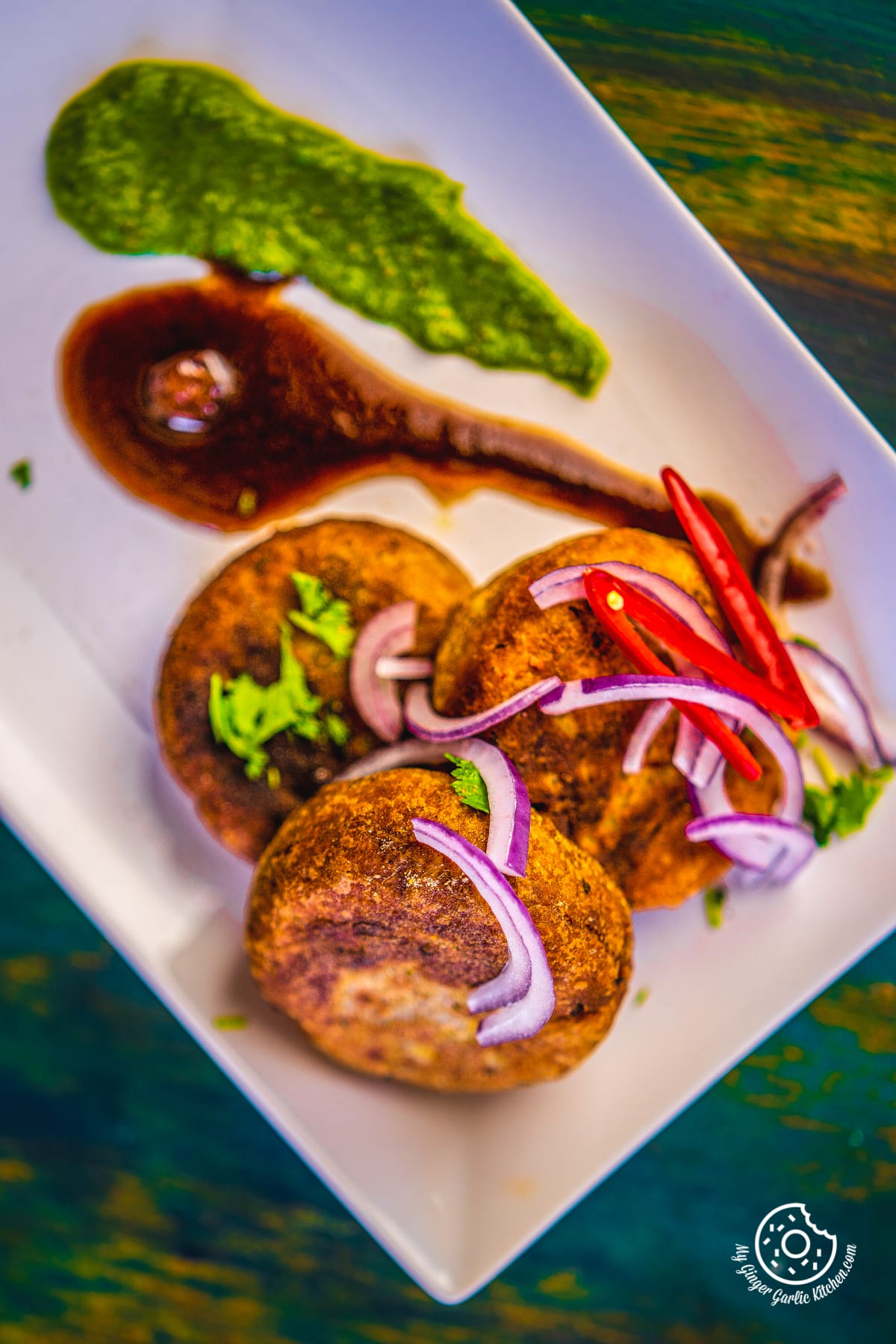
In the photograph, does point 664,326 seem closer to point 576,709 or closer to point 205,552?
point 576,709

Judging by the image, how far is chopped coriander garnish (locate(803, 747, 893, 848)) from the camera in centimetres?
251

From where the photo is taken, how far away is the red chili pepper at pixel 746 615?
2250 mm

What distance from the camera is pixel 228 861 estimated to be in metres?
2.64

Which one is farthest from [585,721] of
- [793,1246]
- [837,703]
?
[793,1246]

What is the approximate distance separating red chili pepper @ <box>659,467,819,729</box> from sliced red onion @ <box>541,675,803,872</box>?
0.34 ft

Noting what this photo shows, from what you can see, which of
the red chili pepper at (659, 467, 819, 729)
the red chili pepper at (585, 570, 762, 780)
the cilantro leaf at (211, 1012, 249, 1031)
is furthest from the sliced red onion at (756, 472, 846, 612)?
the cilantro leaf at (211, 1012, 249, 1031)

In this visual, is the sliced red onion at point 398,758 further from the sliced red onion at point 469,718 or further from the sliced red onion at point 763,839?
the sliced red onion at point 763,839

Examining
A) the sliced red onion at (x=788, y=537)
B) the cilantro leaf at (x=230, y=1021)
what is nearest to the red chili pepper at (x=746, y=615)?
the sliced red onion at (x=788, y=537)

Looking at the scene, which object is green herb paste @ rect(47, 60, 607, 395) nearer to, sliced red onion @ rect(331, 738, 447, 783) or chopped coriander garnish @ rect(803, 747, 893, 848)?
sliced red onion @ rect(331, 738, 447, 783)

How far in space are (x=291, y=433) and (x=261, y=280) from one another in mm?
455

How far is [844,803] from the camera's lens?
2512 millimetres

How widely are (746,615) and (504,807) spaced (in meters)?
0.82

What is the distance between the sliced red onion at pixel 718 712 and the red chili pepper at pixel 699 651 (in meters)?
0.03

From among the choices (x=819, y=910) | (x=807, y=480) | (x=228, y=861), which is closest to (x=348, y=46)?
(x=807, y=480)
